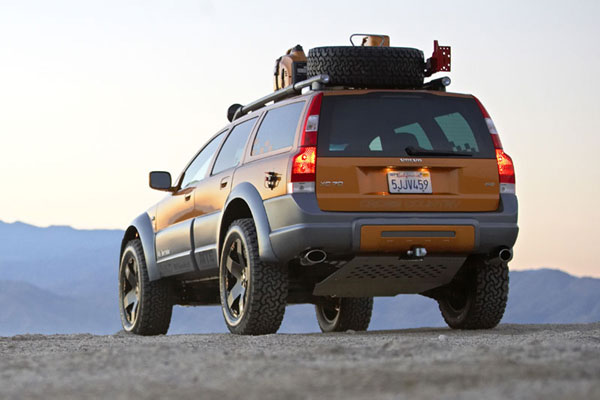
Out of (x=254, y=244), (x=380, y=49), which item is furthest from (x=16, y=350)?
(x=380, y=49)

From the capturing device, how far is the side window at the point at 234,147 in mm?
9398

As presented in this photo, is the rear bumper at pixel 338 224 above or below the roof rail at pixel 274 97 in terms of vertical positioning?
below

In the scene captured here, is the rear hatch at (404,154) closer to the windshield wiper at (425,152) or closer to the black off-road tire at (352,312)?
the windshield wiper at (425,152)

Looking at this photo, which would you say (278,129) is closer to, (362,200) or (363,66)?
(363,66)

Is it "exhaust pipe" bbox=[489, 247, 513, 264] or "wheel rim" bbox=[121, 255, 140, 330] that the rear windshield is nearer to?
"exhaust pipe" bbox=[489, 247, 513, 264]

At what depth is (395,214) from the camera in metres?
8.02

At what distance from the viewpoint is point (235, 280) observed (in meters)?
8.99

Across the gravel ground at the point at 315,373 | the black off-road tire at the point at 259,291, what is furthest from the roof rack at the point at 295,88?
the gravel ground at the point at 315,373

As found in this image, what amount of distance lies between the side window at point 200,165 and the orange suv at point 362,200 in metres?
0.63

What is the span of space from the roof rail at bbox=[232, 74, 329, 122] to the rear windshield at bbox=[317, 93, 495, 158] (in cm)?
37

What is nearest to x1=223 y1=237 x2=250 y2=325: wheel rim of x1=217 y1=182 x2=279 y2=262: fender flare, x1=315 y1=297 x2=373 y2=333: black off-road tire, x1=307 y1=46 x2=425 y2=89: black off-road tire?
x1=217 y1=182 x2=279 y2=262: fender flare

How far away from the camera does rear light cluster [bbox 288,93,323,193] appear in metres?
7.98

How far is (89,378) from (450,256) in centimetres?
403

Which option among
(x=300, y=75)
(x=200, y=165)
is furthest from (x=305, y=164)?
(x=200, y=165)
